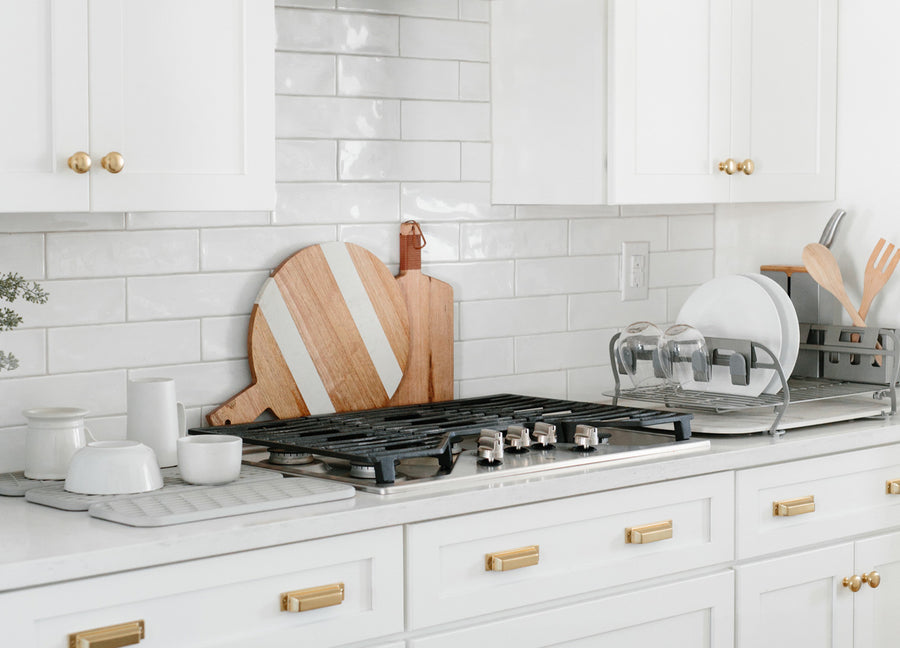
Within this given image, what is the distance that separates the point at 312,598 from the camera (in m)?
1.82

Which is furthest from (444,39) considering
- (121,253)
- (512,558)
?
(512,558)

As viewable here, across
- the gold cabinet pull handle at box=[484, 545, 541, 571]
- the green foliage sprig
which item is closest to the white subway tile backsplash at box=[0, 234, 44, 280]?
the green foliage sprig

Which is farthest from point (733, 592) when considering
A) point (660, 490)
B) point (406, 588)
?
point (406, 588)

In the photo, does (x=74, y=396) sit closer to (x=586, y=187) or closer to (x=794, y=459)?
(x=586, y=187)

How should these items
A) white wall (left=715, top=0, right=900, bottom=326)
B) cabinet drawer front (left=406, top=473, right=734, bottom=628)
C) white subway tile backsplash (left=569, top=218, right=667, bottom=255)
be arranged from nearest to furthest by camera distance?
cabinet drawer front (left=406, top=473, right=734, bottom=628) → white wall (left=715, top=0, right=900, bottom=326) → white subway tile backsplash (left=569, top=218, right=667, bottom=255)

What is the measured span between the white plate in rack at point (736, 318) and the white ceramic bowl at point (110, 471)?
52.5 inches

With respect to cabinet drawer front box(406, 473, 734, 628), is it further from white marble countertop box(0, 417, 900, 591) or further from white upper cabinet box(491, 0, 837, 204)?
white upper cabinet box(491, 0, 837, 204)

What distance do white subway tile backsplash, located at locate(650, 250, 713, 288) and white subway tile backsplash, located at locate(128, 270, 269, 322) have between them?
1.11m

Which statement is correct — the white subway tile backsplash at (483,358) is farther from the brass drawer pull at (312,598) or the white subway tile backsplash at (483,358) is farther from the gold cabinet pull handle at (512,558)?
the brass drawer pull at (312,598)

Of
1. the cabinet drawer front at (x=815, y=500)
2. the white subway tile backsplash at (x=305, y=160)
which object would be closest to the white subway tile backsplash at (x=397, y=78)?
the white subway tile backsplash at (x=305, y=160)

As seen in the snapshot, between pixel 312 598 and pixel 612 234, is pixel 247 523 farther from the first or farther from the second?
pixel 612 234

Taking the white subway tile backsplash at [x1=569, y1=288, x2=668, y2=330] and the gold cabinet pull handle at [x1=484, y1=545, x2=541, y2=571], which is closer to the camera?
the gold cabinet pull handle at [x1=484, y1=545, x2=541, y2=571]

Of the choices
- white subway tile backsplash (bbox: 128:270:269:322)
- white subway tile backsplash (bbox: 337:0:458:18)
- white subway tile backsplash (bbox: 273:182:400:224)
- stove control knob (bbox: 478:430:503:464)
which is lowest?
stove control knob (bbox: 478:430:503:464)

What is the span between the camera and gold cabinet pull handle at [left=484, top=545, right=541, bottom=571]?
2029 millimetres
